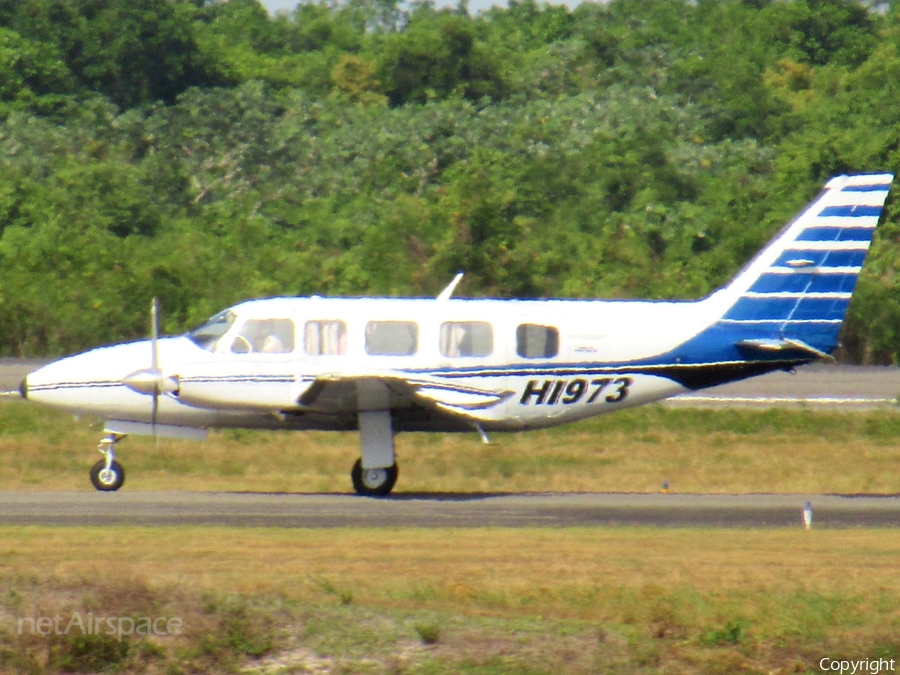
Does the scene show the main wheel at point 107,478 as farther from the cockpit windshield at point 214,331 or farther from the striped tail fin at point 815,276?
the striped tail fin at point 815,276

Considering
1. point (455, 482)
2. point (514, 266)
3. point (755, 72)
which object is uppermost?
point (755, 72)

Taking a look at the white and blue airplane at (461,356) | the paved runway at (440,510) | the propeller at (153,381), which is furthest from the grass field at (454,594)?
the propeller at (153,381)

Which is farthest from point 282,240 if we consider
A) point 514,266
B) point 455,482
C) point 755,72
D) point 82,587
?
point 755,72

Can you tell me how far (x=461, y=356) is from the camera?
18.4 meters

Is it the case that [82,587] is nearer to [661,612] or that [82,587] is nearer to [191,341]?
[661,612]

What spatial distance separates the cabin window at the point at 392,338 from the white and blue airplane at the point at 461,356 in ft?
0.04

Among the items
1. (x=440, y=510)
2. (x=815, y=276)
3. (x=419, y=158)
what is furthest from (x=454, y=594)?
(x=419, y=158)

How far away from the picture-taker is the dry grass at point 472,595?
364 inches

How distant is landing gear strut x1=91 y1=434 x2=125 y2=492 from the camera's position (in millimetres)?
18734

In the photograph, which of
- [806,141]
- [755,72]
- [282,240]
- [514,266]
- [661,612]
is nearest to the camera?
[661,612]

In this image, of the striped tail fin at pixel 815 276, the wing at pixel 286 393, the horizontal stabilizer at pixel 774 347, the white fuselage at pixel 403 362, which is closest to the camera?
the wing at pixel 286 393

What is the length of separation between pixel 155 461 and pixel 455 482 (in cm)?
477

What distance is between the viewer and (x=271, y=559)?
13.2 m

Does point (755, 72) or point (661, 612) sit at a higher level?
point (755, 72)
